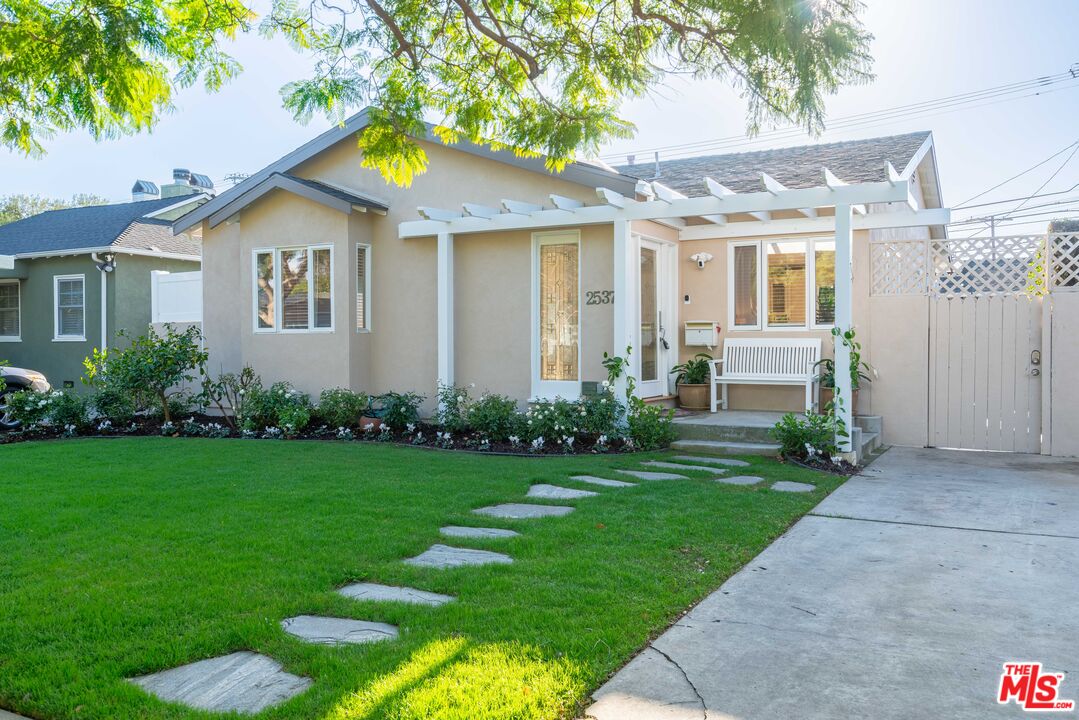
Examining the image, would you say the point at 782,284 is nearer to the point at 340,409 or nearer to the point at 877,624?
the point at 340,409

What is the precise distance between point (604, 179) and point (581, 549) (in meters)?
6.17

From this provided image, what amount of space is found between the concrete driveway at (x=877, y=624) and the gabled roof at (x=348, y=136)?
526 cm

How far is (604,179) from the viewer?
10.1 m

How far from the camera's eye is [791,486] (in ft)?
24.0

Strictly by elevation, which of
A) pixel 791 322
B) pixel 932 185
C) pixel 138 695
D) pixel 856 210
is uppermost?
pixel 932 185

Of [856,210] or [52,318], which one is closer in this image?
[856,210]

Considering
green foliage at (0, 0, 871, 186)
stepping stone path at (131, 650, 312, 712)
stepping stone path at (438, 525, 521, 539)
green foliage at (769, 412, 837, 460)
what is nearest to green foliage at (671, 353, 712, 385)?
green foliage at (769, 412, 837, 460)

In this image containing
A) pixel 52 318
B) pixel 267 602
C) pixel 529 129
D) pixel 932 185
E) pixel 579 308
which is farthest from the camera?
pixel 52 318

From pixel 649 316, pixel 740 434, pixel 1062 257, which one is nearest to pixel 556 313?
pixel 649 316

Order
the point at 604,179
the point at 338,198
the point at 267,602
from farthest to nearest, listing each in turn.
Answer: the point at 338,198
the point at 604,179
the point at 267,602

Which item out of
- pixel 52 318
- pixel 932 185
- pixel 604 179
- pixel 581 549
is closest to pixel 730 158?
pixel 932 185

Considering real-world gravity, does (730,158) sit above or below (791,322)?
above

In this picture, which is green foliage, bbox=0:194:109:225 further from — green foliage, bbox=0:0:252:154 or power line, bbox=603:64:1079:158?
green foliage, bbox=0:0:252:154

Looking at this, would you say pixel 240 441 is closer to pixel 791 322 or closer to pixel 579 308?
pixel 579 308
